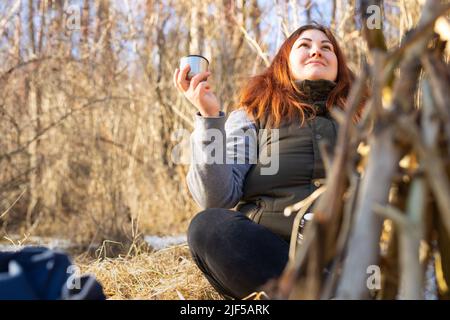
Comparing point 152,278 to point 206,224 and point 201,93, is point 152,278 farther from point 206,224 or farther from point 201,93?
point 201,93

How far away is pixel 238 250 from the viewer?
1.64 m

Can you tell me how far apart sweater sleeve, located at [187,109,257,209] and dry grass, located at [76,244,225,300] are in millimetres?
336

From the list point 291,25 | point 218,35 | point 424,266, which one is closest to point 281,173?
point 424,266

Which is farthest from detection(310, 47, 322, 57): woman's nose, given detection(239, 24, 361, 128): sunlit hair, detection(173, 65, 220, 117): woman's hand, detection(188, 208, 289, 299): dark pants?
detection(188, 208, 289, 299): dark pants

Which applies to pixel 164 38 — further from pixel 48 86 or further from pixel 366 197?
pixel 366 197

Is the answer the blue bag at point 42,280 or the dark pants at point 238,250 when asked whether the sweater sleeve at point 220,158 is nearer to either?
the dark pants at point 238,250

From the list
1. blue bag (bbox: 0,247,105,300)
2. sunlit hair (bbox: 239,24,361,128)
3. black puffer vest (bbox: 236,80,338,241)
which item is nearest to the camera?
blue bag (bbox: 0,247,105,300)

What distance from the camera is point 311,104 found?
6.34 feet

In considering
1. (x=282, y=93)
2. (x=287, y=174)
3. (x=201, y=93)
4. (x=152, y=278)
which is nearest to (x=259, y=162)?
(x=287, y=174)

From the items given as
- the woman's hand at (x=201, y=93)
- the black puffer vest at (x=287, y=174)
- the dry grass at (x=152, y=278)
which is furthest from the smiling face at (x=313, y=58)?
the dry grass at (x=152, y=278)

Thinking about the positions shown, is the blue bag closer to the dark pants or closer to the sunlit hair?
the dark pants

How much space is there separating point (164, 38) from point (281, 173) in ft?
10.1

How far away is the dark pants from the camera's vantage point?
1.63m

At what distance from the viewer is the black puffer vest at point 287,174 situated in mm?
1782
